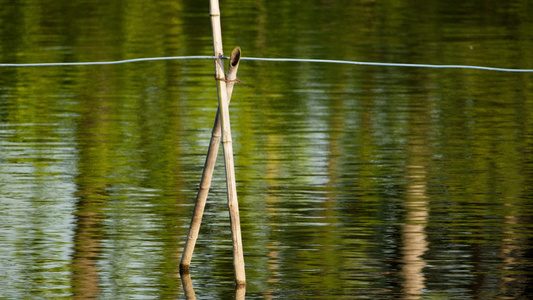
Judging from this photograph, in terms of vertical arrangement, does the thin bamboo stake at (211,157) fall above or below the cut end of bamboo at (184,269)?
above

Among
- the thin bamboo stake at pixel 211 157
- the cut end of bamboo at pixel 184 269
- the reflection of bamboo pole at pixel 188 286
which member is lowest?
the reflection of bamboo pole at pixel 188 286

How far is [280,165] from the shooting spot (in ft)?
45.4

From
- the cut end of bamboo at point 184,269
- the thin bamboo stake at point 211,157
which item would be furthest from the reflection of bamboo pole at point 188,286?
the thin bamboo stake at point 211,157

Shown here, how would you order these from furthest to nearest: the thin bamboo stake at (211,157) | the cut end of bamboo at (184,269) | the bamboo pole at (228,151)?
the cut end of bamboo at (184,269) → the thin bamboo stake at (211,157) → the bamboo pole at (228,151)

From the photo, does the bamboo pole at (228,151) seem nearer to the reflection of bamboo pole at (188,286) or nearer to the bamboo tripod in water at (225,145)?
the bamboo tripod in water at (225,145)

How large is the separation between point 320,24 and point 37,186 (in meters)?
14.3

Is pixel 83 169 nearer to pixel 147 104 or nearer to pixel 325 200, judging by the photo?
pixel 325 200

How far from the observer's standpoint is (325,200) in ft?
39.9

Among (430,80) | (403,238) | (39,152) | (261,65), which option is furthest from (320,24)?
(403,238)

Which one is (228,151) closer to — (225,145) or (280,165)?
(225,145)

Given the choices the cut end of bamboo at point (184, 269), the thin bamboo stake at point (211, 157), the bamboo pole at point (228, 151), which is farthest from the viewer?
the cut end of bamboo at point (184, 269)

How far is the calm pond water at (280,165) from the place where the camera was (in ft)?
31.6

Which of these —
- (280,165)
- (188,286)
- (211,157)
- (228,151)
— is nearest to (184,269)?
(188,286)

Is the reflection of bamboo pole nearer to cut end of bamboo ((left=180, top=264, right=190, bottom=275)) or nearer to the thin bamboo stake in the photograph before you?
cut end of bamboo ((left=180, top=264, right=190, bottom=275))
